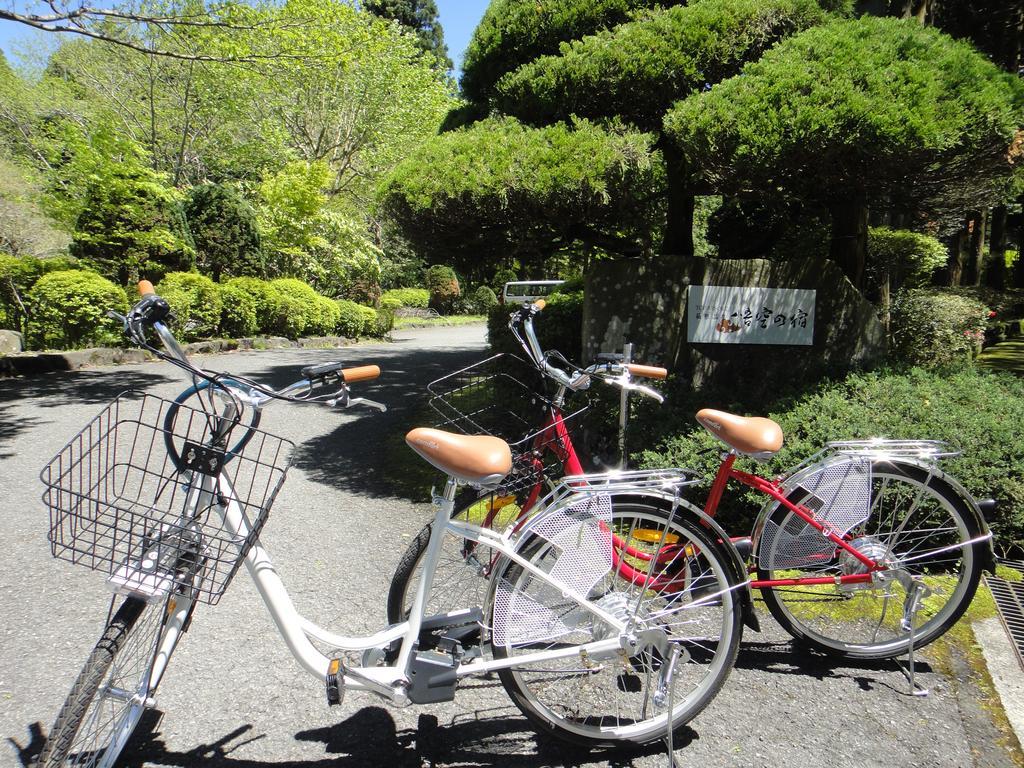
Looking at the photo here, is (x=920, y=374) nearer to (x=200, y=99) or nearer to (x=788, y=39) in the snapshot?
(x=788, y=39)

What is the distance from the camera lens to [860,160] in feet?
12.1

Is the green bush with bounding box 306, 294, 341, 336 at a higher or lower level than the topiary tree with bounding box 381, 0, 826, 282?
lower

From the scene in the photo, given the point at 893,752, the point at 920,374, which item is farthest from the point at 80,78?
the point at 893,752

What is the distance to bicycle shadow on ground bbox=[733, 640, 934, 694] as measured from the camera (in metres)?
2.74

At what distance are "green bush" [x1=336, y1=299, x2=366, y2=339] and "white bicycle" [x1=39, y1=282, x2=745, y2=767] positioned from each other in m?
14.0

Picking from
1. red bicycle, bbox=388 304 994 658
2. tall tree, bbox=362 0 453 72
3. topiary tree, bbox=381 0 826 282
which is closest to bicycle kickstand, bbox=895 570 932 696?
red bicycle, bbox=388 304 994 658

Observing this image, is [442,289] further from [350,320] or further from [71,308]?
[71,308]

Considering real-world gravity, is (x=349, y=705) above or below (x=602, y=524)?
below

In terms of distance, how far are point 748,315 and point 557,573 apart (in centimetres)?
304

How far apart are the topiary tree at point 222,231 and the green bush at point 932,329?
471 inches

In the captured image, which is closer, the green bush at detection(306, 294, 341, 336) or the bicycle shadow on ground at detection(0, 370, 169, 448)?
the bicycle shadow on ground at detection(0, 370, 169, 448)

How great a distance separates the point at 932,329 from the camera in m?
6.73

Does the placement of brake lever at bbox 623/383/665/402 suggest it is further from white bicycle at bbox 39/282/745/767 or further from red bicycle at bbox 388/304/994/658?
white bicycle at bbox 39/282/745/767

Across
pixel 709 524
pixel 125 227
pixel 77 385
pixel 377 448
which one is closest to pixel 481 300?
pixel 125 227
